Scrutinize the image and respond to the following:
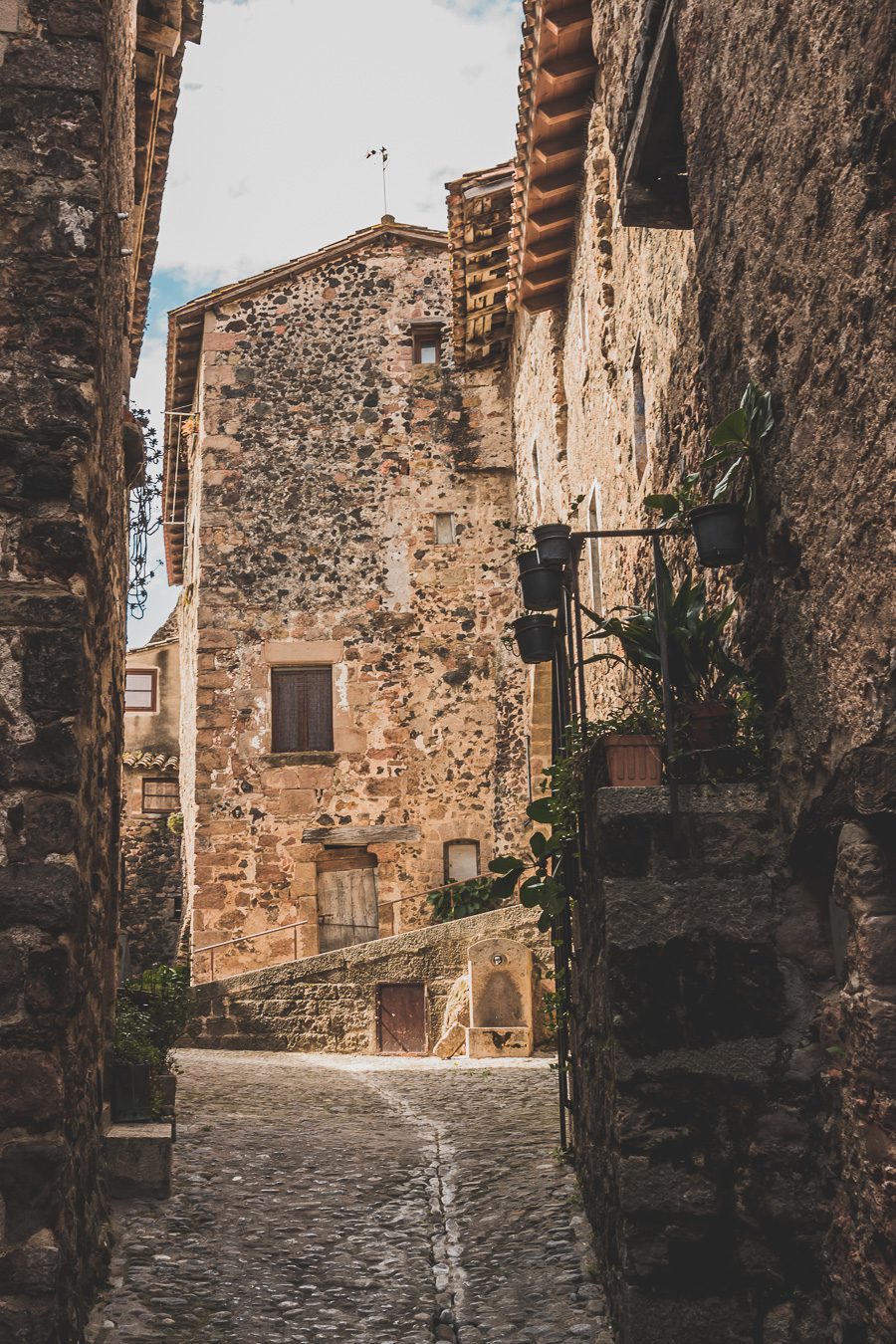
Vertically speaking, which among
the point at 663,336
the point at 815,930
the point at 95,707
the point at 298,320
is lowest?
the point at 815,930

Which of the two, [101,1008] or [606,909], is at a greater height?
[606,909]

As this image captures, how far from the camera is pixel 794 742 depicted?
3.98 m

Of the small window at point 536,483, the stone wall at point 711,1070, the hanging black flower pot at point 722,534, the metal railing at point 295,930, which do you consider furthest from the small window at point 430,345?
the stone wall at point 711,1070

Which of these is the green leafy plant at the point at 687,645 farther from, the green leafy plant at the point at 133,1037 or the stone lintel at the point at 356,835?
the stone lintel at the point at 356,835

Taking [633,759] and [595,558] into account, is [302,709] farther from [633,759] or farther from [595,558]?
[633,759]

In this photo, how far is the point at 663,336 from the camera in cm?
689

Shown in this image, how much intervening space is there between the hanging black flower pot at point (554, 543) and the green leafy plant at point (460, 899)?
10.5 m

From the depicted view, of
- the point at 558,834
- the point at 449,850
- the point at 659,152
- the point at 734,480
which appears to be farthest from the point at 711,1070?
the point at 449,850

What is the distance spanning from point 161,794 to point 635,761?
1843 centimetres

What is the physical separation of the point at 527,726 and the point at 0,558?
11376 mm

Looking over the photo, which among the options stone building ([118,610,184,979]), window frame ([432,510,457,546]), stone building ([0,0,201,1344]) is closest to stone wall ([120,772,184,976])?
stone building ([118,610,184,979])

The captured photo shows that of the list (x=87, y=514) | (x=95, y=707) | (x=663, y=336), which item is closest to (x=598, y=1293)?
(x=95, y=707)

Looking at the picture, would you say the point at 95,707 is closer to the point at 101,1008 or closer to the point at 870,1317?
the point at 101,1008

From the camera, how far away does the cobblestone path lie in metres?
4.50
